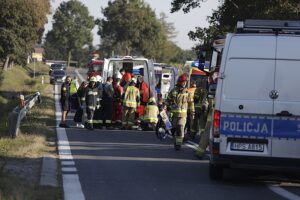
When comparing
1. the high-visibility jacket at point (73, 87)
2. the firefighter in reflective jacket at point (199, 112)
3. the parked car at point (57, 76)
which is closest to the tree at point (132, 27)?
the parked car at point (57, 76)

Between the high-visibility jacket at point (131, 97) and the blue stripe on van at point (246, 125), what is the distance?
11418 mm

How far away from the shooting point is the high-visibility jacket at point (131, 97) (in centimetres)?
2277

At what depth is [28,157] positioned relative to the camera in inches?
563

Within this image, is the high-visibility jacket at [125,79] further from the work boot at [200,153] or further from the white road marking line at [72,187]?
the white road marking line at [72,187]

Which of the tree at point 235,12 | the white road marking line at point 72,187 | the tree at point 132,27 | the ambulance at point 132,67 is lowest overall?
the white road marking line at point 72,187

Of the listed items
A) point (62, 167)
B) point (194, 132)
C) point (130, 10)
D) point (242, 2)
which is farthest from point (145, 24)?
point (62, 167)

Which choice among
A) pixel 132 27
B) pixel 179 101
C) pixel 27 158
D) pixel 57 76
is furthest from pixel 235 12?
pixel 132 27

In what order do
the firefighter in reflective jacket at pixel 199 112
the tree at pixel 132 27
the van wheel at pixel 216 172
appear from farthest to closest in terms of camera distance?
the tree at pixel 132 27 → the firefighter in reflective jacket at pixel 199 112 → the van wheel at pixel 216 172

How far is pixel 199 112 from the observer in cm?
1975

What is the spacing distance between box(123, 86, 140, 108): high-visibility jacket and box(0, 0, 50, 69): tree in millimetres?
48394

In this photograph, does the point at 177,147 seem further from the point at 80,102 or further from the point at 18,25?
the point at 18,25

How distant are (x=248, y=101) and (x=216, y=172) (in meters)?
1.43

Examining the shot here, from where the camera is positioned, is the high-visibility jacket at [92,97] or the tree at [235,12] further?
the tree at [235,12]

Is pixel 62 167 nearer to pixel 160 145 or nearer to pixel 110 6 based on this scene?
pixel 160 145
